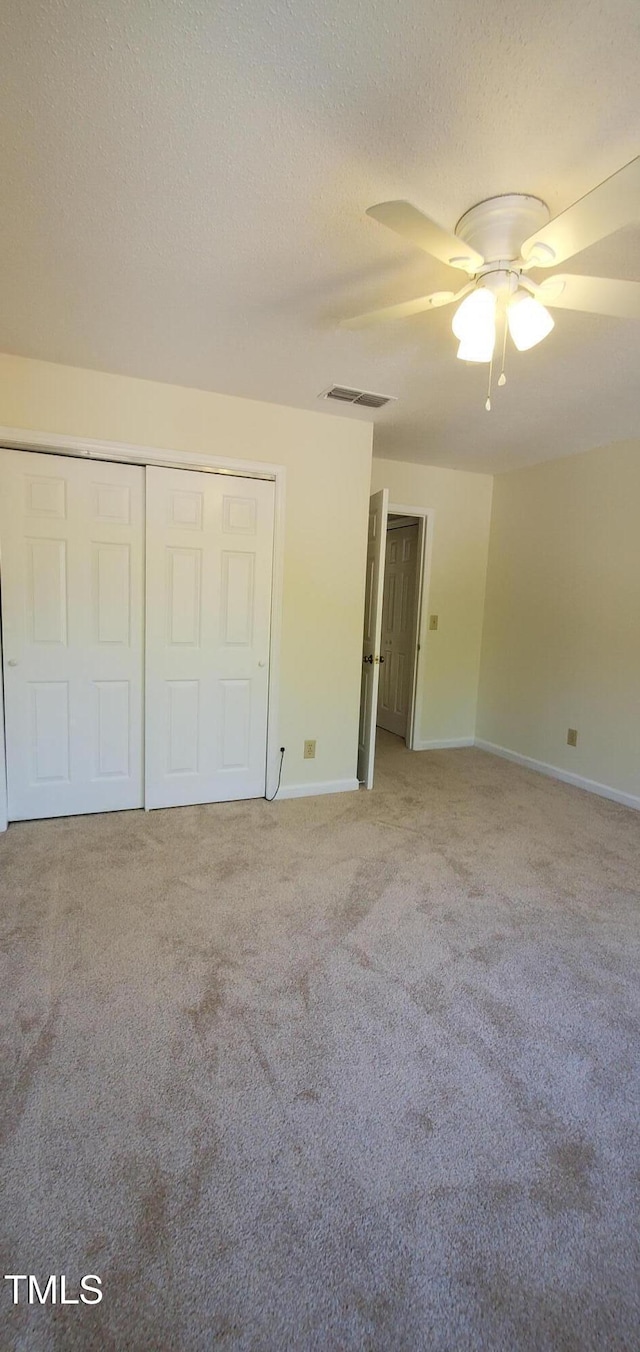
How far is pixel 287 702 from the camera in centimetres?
360

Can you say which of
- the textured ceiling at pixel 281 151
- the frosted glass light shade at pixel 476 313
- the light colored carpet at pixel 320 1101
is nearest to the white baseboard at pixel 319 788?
the light colored carpet at pixel 320 1101

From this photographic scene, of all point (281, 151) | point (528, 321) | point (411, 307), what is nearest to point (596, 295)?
point (528, 321)

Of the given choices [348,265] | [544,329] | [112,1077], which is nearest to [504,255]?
[544,329]

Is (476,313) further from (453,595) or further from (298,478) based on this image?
(453,595)

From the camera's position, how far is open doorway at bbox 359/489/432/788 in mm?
3783

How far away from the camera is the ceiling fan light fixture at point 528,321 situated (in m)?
1.55

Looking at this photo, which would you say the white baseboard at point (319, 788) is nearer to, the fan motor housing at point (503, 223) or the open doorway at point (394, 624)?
the open doorway at point (394, 624)

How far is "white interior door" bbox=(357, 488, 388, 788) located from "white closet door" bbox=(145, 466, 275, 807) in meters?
0.75

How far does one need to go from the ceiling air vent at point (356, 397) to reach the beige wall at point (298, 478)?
0.99 feet

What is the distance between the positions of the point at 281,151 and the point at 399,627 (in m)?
4.18

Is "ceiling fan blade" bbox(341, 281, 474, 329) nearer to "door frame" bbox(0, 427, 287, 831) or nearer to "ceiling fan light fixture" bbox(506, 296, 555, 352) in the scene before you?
"ceiling fan light fixture" bbox(506, 296, 555, 352)

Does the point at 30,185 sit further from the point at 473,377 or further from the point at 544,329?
the point at 473,377

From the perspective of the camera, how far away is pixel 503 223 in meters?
1.58

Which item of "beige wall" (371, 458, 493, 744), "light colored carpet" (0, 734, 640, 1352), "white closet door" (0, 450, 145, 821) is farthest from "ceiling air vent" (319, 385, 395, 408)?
"light colored carpet" (0, 734, 640, 1352)
